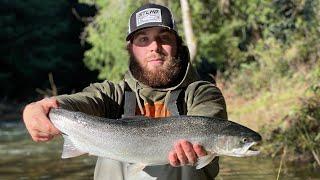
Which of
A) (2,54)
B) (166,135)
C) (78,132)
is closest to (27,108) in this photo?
(78,132)

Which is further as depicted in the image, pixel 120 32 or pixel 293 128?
pixel 120 32

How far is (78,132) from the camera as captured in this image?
3252mm

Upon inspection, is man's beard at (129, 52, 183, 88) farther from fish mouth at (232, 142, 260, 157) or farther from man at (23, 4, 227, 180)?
fish mouth at (232, 142, 260, 157)

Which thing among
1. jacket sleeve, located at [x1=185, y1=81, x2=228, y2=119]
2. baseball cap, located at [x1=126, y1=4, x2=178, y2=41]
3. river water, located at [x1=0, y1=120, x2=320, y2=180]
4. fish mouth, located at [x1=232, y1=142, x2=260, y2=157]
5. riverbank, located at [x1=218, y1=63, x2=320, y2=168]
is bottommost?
river water, located at [x1=0, y1=120, x2=320, y2=180]

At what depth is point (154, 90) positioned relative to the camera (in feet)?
12.1

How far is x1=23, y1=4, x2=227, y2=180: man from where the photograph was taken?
3535mm

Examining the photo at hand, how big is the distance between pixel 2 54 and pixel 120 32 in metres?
13.2

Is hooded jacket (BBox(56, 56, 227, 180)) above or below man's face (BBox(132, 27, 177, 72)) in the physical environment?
below

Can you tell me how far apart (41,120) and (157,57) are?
79 centimetres

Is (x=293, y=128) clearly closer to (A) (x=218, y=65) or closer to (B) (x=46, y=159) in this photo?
(B) (x=46, y=159)

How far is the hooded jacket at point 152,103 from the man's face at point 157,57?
54mm

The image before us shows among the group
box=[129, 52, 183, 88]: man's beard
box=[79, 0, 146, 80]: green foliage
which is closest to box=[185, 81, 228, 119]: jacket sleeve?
box=[129, 52, 183, 88]: man's beard

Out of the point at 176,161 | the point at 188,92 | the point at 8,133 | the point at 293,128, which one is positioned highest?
the point at 188,92

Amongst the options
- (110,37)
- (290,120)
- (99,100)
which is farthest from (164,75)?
(110,37)
